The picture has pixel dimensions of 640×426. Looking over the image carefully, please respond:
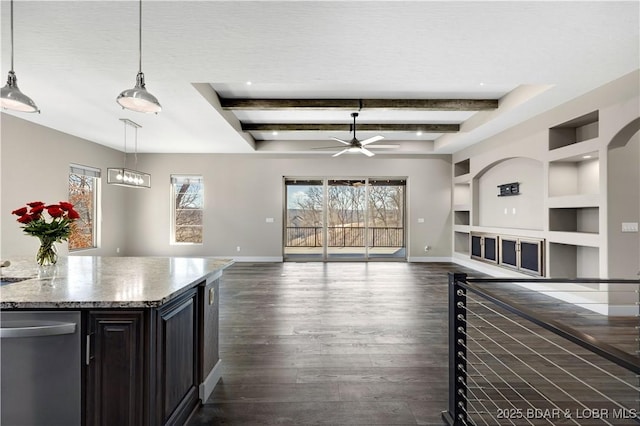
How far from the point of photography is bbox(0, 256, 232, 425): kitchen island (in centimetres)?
144

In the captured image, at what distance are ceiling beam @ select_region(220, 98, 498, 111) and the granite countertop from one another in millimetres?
3273

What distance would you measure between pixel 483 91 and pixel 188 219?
24.2 feet

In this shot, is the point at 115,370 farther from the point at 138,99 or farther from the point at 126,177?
the point at 126,177

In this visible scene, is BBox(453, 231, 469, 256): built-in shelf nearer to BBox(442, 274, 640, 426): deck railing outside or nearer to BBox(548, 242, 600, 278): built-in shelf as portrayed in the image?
BBox(548, 242, 600, 278): built-in shelf

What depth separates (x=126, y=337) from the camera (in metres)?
1.46

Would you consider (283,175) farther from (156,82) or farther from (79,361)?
(79,361)

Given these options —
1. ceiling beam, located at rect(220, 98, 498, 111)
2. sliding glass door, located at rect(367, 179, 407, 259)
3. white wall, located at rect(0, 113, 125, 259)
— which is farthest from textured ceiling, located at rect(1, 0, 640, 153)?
sliding glass door, located at rect(367, 179, 407, 259)

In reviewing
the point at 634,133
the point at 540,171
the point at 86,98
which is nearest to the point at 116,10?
the point at 86,98

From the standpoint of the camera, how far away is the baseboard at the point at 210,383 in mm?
2066

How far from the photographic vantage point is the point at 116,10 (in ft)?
7.76

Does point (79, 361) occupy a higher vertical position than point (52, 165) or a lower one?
lower

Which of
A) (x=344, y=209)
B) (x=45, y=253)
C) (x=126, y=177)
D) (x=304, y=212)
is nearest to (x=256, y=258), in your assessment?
(x=304, y=212)

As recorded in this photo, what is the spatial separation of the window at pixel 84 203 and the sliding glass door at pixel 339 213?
4.48 metres

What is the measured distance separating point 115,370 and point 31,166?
18.2 ft
